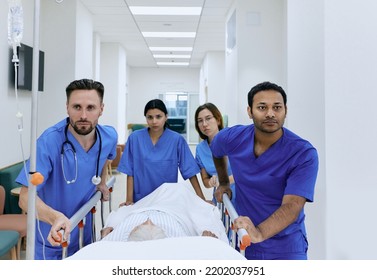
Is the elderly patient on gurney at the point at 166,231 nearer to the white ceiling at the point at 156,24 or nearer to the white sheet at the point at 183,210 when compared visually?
the white sheet at the point at 183,210

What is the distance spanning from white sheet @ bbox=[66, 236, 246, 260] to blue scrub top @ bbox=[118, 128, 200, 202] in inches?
47.4

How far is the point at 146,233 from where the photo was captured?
1.66m

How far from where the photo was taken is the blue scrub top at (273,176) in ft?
4.82

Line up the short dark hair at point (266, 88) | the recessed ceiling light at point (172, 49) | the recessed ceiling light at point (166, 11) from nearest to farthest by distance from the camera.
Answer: the short dark hair at point (266, 88), the recessed ceiling light at point (166, 11), the recessed ceiling light at point (172, 49)

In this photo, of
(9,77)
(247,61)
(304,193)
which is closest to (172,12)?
(247,61)

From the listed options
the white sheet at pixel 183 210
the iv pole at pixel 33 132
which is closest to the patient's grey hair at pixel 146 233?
the white sheet at pixel 183 210

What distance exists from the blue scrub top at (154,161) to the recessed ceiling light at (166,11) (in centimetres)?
344

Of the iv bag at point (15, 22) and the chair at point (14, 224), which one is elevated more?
the iv bag at point (15, 22)

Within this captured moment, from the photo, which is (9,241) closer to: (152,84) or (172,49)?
(172,49)

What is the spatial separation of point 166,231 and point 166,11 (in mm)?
4564

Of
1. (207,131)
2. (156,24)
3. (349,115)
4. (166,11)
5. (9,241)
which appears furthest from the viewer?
(156,24)

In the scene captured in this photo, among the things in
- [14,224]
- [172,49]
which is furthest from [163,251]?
[172,49]

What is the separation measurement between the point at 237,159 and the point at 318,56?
0.75 metres

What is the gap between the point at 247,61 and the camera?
Answer: 465 cm
